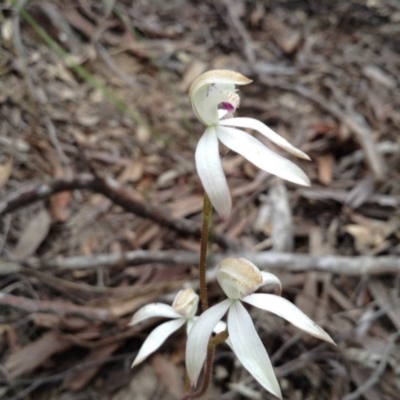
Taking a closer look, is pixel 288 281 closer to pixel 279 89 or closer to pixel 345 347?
pixel 345 347

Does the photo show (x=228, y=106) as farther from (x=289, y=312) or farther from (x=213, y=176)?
(x=289, y=312)

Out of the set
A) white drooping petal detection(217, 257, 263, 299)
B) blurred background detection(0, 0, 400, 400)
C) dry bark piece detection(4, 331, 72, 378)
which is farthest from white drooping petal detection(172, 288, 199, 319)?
dry bark piece detection(4, 331, 72, 378)

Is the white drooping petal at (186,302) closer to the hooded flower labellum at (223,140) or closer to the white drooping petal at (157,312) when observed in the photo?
the white drooping petal at (157,312)

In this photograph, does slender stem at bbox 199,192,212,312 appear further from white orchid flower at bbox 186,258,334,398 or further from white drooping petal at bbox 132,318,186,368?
white drooping petal at bbox 132,318,186,368

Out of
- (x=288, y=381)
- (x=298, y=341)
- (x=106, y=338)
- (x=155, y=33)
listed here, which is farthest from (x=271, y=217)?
(x=155, y=33)

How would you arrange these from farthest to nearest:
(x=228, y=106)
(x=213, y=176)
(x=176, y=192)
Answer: (x=176, y=192)
(x=228, y=106)
(x=213, y=176)

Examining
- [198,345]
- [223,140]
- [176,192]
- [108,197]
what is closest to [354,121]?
[176,192]

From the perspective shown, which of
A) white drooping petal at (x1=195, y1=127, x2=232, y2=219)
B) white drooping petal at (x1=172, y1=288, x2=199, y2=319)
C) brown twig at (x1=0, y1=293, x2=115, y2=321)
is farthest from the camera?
brown twig at (x1=0, y1=293, x2=115, y2=321)
